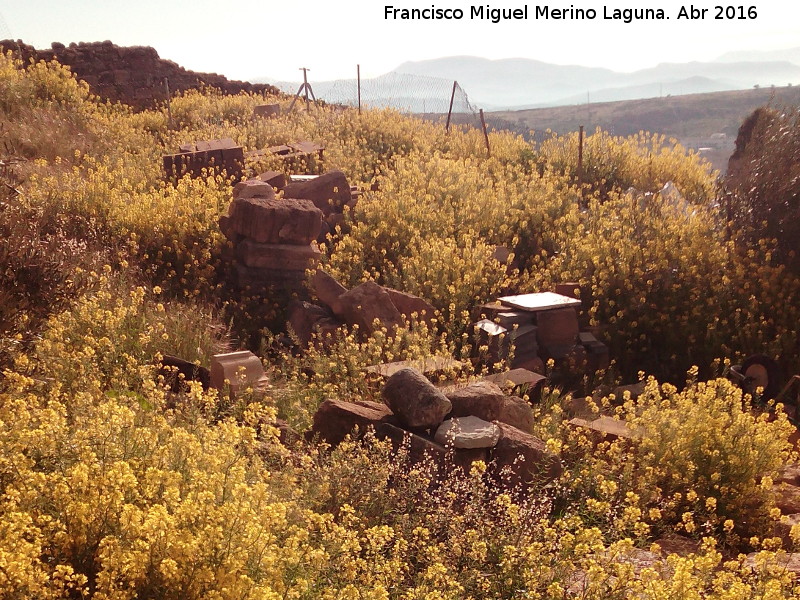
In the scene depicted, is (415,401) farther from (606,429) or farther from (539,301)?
(539,301)

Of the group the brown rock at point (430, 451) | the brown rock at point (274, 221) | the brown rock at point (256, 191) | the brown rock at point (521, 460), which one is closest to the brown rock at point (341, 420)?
the brown rock at point (430, 451)


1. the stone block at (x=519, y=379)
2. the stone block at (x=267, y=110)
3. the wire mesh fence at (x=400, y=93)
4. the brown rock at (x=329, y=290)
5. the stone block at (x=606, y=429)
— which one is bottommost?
the stone block at (x=606, y=429)

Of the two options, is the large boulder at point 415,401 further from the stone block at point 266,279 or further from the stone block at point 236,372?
the stone block at point 266,279

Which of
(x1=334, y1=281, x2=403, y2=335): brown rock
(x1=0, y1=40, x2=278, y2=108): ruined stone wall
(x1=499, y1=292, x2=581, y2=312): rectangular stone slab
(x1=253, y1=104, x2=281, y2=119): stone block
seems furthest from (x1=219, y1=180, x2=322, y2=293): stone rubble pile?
(x1=0, y1=40, x2=278, y2=108): ruined stone wall

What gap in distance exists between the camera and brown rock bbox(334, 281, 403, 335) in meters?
8.35

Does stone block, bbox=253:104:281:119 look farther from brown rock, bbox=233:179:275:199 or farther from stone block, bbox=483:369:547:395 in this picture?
stone block, bbox=483:369:547:395

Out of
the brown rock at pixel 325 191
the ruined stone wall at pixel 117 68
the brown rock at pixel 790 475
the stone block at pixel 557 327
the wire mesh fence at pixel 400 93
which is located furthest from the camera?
the wire mesh fence at pixel 400 93

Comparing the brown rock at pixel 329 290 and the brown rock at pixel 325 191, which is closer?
the brown rock at pixel 329 290

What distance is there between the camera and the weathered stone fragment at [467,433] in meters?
5.31

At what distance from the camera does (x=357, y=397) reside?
262 inches

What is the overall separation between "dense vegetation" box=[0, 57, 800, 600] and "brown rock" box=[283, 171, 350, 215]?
577 millimetres

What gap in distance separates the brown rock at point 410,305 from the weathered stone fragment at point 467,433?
3.20 meters

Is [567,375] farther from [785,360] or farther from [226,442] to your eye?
[226,442]

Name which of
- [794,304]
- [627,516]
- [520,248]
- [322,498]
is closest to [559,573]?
[627,516]
